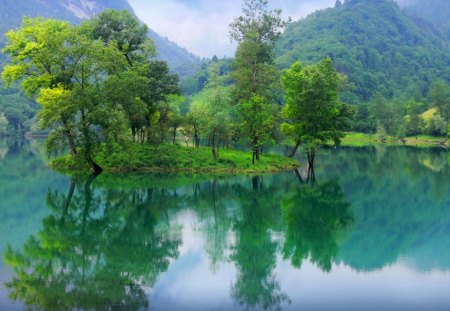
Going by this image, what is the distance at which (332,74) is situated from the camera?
185 feet

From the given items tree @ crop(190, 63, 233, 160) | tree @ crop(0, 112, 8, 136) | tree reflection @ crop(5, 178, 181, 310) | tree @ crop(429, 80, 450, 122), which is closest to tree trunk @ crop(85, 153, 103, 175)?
tree @ crop(190, 63, 233, 160)

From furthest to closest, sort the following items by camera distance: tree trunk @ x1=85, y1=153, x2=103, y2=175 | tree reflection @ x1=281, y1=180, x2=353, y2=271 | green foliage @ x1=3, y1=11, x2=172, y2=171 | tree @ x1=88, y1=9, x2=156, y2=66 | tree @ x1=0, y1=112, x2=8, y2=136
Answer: tree @ x1=0, y1=112, x2=8, y2=136
tree @ x1=88, y1=9, x2=156, y2=66
tree trunk @ x1=85, y1=153, x2=103, y2=175
green foliage @ x1=3, y1=11, x2=172, y2=171
tree reflection @ x1=281, y1=180, x2=353, y2=271

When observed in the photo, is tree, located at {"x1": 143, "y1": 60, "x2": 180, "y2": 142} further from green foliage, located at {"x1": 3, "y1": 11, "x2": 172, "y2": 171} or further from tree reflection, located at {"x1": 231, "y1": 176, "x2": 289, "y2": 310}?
tree reflection, located at {"x1": 231, "y1": 176, "x2": 289, "y2": 310}

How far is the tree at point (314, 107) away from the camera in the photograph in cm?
5566

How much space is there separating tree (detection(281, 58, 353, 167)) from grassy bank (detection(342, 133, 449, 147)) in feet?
226

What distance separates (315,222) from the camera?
29.9 m

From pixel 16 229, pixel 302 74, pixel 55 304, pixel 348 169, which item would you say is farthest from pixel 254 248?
pixel 348 169

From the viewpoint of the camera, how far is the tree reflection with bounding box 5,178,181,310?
1582 centimetres

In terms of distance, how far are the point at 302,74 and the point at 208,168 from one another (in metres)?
15.9

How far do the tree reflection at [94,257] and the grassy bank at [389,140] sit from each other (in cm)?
10330

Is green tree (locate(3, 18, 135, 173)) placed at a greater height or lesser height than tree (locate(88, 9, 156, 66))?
lesser

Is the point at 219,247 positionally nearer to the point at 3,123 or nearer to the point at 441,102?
the point at 441,102

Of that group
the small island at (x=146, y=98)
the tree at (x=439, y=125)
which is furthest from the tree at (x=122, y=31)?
the tree at (x=439, y=125)

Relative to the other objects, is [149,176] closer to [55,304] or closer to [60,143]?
[60,143]
